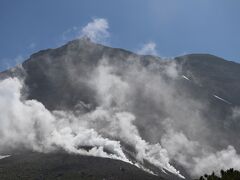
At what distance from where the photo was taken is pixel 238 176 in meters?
60.9

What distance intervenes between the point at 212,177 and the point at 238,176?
14.2 ft

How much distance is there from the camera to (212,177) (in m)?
64.0
